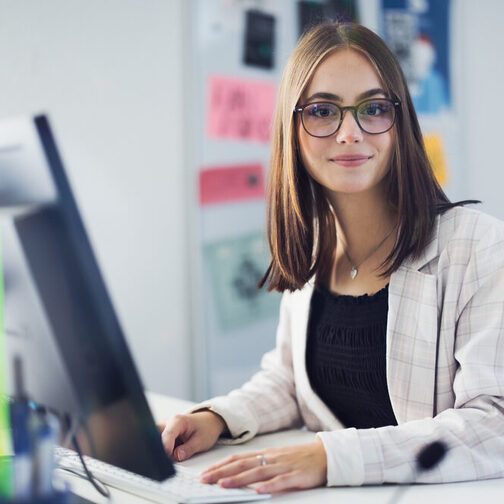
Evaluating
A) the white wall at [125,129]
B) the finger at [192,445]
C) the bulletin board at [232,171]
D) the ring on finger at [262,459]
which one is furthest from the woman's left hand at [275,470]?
the bulletin board at [232,171]

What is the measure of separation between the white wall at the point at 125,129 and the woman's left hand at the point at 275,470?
4.41 ft

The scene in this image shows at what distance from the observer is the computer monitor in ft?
1.85

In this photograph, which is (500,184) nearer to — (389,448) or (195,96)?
(195,96)

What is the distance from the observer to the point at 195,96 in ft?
7.51

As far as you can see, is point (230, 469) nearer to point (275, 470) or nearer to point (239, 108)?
point (275, 470)

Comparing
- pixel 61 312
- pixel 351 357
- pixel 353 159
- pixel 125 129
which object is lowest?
pixel 351 357

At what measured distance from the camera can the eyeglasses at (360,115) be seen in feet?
3.45

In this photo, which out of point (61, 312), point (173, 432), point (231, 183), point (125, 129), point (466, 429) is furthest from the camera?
point (231, 183)

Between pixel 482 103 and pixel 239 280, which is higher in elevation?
pixel 482 103

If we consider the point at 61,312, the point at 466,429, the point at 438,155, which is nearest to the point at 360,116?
the point at 466,429

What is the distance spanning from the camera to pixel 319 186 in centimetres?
126

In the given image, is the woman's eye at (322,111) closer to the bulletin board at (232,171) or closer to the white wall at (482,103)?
the bulletin board at (232,171)

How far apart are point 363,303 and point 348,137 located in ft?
0.99

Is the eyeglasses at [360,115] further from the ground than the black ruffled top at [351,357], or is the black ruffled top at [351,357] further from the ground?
the eyeglasses at [360,115]
